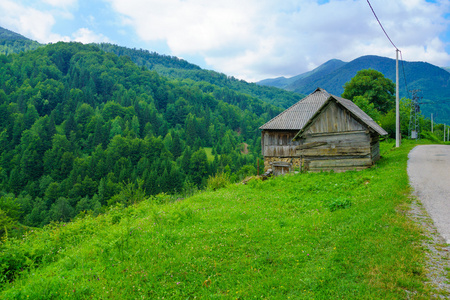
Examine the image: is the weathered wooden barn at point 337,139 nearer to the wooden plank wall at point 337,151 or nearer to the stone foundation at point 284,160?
the wooden plank wall at point 337,151

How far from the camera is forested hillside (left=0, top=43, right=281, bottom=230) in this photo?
89850mm

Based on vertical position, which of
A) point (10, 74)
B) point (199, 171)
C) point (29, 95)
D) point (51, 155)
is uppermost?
point (10, 74)

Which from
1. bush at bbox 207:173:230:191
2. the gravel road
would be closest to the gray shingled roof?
bush at bbox 207:173:230:191

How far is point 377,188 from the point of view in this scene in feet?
38.5

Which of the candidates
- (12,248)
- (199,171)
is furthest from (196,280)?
(199,171)

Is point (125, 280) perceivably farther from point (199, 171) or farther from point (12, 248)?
point (199, 171)

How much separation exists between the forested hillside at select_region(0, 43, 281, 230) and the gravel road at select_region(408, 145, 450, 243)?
112 feet

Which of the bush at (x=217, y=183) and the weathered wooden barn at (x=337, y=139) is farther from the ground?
the weathered wooden barn at (x=337, y=139)

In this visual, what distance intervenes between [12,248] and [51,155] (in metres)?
118

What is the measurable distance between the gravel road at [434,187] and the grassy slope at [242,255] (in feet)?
2.27

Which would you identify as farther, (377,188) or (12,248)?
(377,188)

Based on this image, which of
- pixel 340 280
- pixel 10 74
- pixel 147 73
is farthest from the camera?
pixel 147 73

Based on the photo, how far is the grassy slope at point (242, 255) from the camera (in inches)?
217

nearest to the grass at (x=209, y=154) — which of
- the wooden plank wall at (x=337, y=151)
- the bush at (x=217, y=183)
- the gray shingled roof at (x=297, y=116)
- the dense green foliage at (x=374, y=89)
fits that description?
the dense green foliage at (x=374, y=89)
